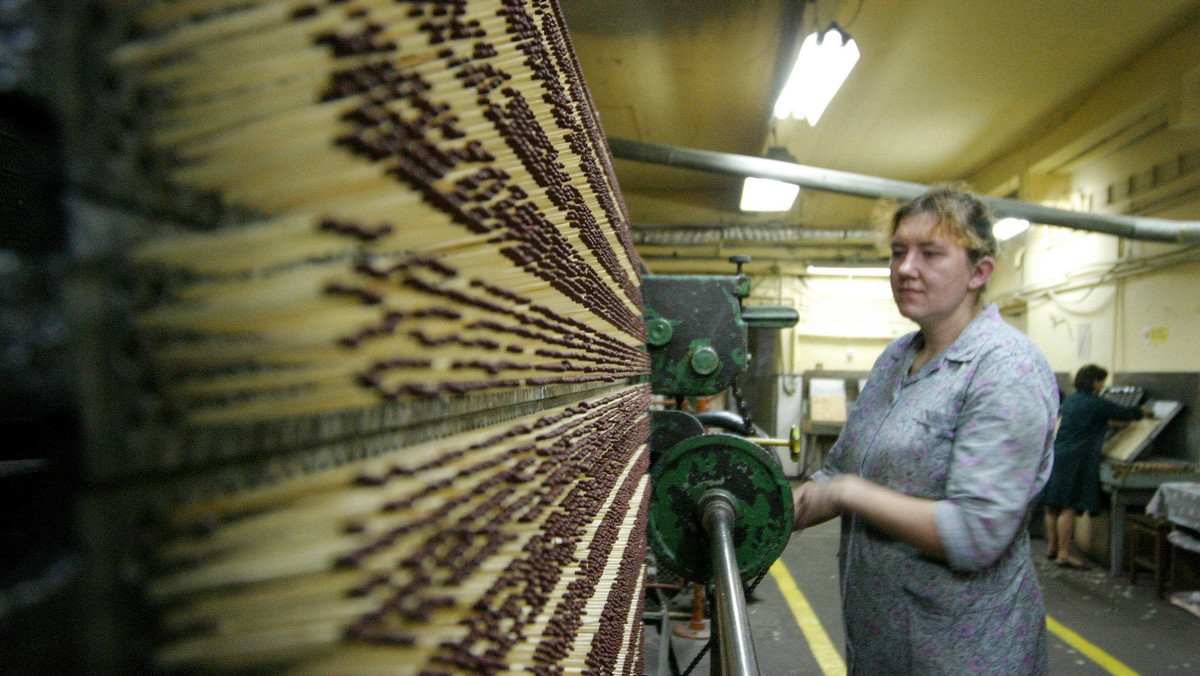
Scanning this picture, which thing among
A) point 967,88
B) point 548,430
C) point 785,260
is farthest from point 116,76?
point 785,260

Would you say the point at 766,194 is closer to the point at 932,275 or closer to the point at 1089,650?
the point at 1089,650

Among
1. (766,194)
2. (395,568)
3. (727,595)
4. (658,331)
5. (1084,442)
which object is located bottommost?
(1084,442)

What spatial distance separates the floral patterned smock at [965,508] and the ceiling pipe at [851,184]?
3.90 m

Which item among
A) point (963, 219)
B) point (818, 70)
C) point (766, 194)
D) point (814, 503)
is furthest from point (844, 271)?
point (814, 503)

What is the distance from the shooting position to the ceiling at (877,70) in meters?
5.01

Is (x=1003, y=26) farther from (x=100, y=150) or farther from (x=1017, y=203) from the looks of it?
(x=100, y=150)

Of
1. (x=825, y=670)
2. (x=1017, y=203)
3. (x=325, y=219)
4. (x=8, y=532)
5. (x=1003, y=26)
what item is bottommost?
(x=825, y=670)

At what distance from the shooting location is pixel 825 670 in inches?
173

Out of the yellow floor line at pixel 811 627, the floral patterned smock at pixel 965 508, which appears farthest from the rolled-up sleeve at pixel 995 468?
the yellow floor line at pixel 811 627

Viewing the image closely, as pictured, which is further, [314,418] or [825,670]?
[825,670]

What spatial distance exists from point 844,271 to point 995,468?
34.4 ft

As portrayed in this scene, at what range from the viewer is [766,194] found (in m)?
7.60

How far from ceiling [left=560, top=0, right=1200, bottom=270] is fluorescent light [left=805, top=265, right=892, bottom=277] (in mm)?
2211

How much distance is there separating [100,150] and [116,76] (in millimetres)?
31
